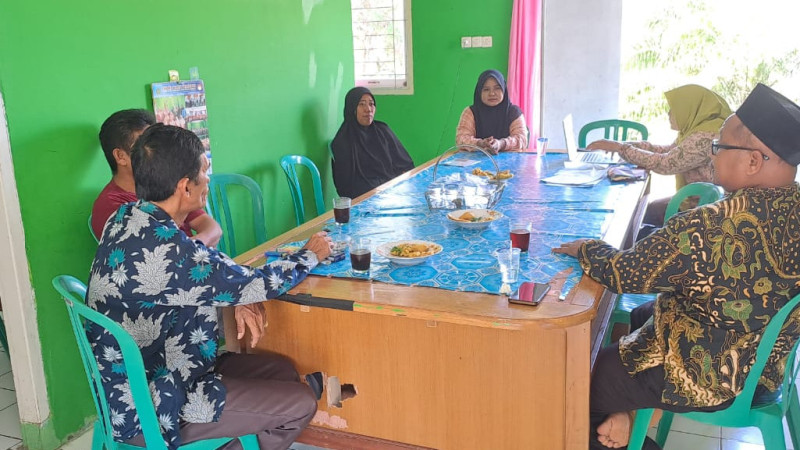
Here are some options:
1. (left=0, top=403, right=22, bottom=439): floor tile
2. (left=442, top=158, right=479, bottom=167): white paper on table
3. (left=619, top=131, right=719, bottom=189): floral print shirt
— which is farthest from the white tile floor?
(left=442, top=158, right=479, bottom=167): white paper on table

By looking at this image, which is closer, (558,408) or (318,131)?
(558,408)

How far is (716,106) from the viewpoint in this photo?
3002mm

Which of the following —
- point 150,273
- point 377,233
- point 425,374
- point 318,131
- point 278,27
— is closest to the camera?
point 150,273

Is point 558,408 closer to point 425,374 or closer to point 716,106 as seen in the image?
point 425,374

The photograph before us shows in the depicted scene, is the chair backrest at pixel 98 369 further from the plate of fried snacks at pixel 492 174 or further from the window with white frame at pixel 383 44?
the window with white frame at pixel 383 44

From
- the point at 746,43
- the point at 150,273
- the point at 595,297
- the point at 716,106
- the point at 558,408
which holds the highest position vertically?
the point at 746,43

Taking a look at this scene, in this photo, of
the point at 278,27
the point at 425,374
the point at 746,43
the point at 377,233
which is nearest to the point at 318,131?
the point at 278,27

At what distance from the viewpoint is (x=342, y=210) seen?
7.52 ft

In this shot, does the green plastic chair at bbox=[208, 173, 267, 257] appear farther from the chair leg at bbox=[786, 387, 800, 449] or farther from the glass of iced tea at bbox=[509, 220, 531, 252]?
the chair leg at bbox=[786, 387, 800, 449]

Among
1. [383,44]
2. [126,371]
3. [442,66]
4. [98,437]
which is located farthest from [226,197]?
[383,44]

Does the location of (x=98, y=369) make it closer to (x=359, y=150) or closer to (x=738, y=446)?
(x=738, y=446)

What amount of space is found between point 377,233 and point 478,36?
3.46 meters

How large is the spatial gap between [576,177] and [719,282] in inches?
60.6

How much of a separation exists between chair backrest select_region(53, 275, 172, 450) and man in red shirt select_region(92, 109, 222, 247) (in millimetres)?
658
